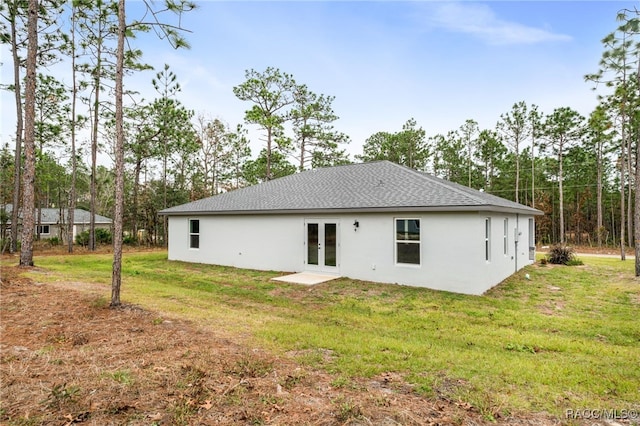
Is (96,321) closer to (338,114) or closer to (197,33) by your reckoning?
(197,33)

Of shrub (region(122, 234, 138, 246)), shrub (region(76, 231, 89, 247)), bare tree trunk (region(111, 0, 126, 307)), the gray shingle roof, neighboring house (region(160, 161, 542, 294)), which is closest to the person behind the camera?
bare tree trunk (region(111, 0, 126, 307))

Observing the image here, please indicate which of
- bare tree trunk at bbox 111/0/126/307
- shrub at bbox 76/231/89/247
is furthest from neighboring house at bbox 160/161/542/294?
shrub at bbox 76/231/89/247

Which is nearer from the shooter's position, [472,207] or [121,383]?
[121,383]

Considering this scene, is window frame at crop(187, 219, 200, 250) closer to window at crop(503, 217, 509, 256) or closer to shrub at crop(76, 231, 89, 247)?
shrub at crop(76, 231, 89, 247)

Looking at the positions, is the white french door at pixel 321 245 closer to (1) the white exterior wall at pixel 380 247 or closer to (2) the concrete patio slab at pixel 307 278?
(1) the white exterior wall at pixel 380 247

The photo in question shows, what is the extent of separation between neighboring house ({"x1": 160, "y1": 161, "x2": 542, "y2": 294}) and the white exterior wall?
0.03 metres

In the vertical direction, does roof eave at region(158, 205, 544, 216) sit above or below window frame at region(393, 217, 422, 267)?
above

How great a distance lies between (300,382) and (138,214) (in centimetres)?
2229

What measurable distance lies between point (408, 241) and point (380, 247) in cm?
86

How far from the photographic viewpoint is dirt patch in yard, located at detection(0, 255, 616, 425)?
2.67 m

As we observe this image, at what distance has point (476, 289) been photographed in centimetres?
832

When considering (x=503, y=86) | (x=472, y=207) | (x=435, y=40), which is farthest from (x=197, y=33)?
(x=503, y=86)

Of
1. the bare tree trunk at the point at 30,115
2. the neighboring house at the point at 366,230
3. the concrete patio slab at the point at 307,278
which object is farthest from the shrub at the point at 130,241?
the concrete patio slab at the point at 307,278

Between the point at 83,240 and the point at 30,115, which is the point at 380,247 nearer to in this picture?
the point at 30,115
